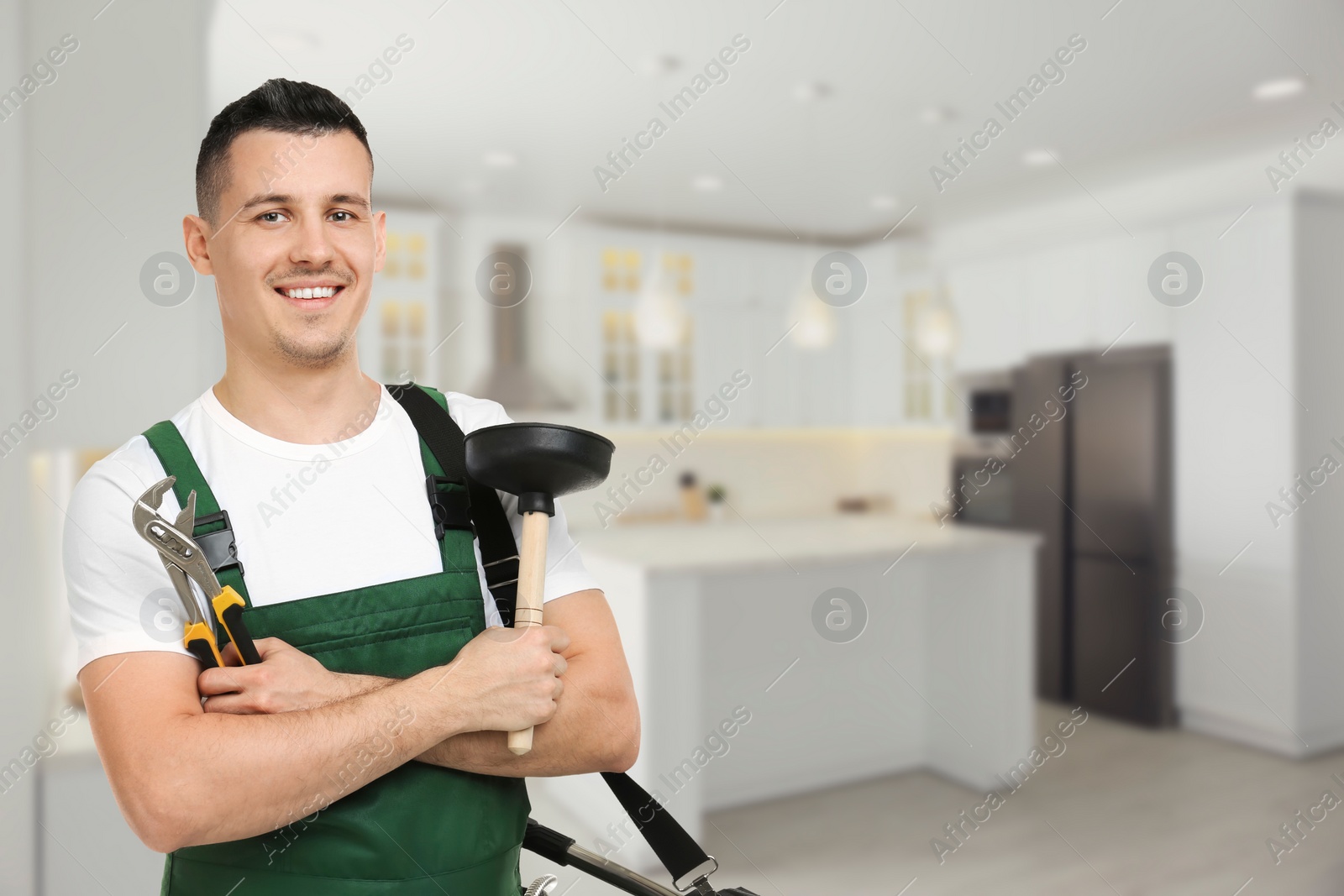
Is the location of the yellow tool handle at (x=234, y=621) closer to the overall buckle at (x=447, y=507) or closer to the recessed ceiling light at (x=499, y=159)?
the overall buckle at (x=447, y=507)

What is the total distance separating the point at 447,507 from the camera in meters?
0.77

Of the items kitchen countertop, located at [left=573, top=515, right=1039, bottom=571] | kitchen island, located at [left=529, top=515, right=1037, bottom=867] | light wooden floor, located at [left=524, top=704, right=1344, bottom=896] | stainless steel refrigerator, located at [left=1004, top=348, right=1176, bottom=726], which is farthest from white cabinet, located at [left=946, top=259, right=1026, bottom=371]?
light wooden floor, located at [left=524, top=704, right=1344, bottom=896]

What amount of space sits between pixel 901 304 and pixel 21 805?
147 inches

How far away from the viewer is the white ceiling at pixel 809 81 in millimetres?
2316

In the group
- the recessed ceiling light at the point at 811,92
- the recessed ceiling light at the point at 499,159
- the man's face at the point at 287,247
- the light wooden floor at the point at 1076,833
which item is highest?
the recessed ceiling light at the point at 499,159

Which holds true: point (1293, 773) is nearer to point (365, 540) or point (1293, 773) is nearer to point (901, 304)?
point (901, 304)

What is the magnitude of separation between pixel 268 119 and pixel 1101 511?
9.41 feet

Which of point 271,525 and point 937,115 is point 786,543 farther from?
point 271,525

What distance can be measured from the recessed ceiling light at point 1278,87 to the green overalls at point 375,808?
3003 millimetres

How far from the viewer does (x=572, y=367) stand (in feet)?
13.9

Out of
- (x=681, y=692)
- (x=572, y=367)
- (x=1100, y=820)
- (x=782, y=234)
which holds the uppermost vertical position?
(x=782, y=234)

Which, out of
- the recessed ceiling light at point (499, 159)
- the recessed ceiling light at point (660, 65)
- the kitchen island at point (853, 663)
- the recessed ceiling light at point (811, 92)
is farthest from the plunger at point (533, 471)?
the recessed ceiling light at point (499, 159)

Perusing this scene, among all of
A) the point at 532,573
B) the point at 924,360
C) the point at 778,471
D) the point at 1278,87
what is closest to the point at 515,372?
the point at 778,471

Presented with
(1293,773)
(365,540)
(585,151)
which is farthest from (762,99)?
(1293,773)
